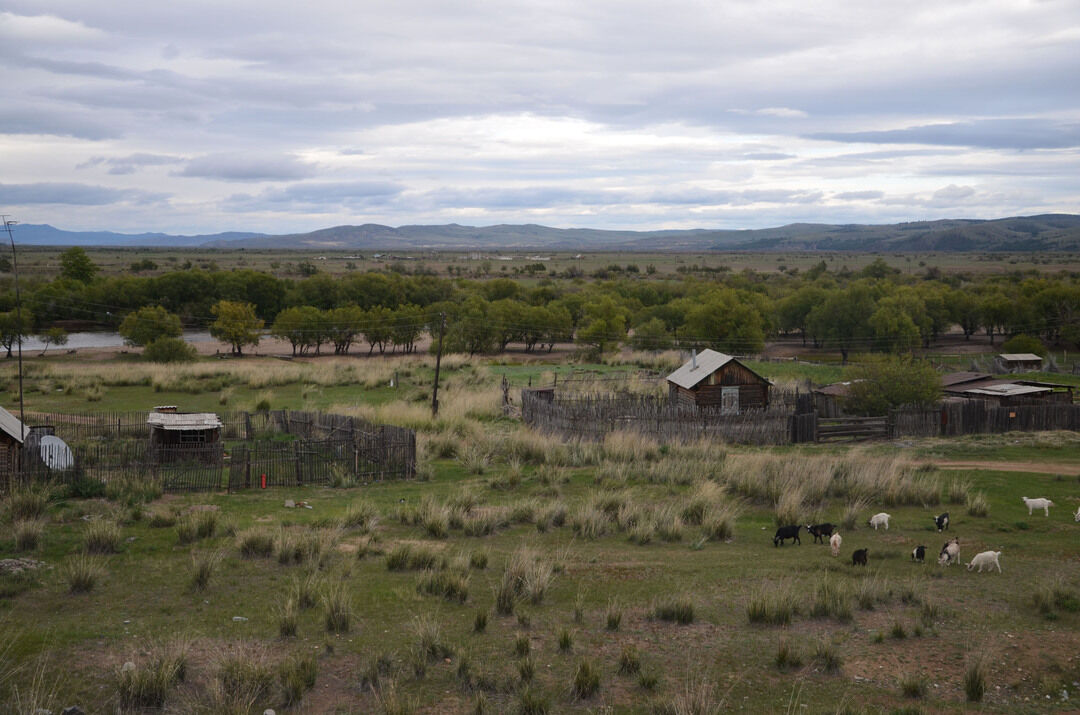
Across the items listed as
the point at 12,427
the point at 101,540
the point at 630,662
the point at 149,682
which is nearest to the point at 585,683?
the point at 630,662

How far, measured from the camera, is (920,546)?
13.3 meters

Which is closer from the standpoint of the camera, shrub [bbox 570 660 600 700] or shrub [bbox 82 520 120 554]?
shrub [bbox 570 660 600 700]

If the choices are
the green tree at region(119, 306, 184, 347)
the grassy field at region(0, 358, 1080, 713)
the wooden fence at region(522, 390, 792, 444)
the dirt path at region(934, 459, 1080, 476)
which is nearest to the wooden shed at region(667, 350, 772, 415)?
the wooden fence at region(522, 390, 792, 444)

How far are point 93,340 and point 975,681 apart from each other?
8128 centimetres

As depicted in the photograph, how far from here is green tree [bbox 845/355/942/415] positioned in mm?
31844

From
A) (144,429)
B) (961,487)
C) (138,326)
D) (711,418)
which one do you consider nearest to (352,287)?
(138,326)

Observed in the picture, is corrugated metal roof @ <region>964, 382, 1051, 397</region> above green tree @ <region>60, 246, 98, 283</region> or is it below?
below

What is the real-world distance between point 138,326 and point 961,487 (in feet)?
185

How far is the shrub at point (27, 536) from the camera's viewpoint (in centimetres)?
1336

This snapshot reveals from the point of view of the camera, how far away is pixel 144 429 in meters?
27.4

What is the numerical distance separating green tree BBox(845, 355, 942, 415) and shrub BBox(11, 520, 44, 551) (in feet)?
91.6

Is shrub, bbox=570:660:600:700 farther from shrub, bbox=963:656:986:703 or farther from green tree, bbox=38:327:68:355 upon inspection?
green tree, bbox=38:327:68:355

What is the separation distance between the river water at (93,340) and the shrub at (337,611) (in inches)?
2547

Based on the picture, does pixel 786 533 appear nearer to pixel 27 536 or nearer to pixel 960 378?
pixel 27 536
